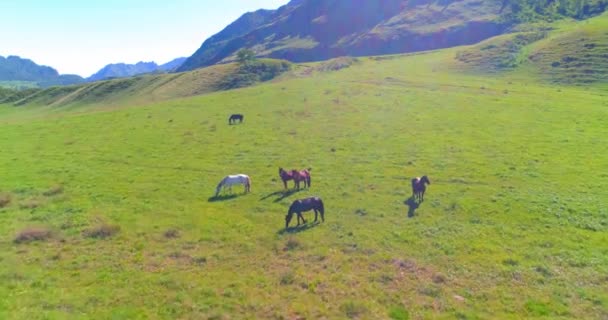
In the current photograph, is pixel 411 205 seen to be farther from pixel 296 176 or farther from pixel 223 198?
pixel 223 198

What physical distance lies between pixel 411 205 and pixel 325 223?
5.96 meters

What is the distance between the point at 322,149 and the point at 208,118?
82.5 feet

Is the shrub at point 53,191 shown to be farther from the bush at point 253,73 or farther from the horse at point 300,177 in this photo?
the bush at point 253,73

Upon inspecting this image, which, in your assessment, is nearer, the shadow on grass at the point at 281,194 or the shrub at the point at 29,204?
the shrub at the point at 29,204

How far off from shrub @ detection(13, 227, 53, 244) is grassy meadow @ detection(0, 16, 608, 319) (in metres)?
0.10

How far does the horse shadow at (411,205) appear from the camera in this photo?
25188 millimetres

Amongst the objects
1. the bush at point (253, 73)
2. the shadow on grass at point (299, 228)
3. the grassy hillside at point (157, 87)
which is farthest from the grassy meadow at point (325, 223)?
the bush at point (253, 73)

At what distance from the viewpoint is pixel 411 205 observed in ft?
87.0

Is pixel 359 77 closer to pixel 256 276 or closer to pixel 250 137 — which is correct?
pixel 250 137

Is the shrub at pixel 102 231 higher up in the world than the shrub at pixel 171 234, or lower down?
higher up

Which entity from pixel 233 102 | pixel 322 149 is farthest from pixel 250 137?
pixel 233 102

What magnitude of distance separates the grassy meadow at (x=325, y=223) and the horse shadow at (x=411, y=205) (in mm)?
210

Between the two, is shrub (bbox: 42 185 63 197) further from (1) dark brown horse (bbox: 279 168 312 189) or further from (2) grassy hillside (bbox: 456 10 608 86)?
(2) grassy hillside (bbox: 456 10 608 86)

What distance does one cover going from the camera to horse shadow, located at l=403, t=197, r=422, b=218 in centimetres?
2519
